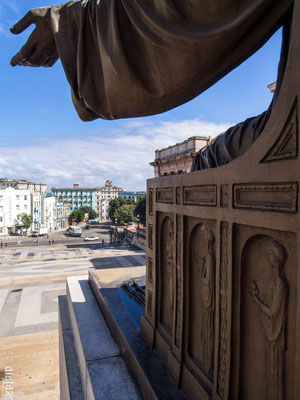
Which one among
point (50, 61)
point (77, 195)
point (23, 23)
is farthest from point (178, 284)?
point (77, 195)

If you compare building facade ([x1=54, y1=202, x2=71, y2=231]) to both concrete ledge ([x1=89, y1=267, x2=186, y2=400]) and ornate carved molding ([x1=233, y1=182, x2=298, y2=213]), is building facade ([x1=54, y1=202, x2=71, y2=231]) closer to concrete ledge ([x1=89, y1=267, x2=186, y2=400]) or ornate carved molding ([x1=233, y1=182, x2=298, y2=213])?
concrete ledge ([x1=89, y1=267, x2=186, y2=400])

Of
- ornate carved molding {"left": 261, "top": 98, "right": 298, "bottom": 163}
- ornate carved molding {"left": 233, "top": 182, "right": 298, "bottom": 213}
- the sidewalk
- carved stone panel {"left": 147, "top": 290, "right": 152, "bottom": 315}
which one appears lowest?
the sidewalk

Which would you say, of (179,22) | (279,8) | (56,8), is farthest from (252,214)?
(56,8)

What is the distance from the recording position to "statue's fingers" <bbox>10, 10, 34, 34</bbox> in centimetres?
555

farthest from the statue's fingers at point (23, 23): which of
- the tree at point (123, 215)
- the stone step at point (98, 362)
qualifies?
the tree at point (123, 215)

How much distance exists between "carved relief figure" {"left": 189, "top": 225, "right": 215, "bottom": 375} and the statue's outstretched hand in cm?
497

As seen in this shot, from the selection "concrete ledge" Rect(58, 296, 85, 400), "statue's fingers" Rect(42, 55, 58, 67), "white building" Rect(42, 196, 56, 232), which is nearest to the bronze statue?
"statue's fingers" Rect(42, 55, 58, 67)

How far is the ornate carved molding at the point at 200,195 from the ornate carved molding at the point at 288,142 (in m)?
1.05

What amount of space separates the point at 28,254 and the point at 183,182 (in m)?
30.8

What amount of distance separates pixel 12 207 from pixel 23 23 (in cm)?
5368

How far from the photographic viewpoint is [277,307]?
277cm

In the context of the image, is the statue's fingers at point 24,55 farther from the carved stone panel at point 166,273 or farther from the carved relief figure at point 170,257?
the carved relief figure at point 170,257

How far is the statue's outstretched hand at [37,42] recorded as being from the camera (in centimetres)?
549

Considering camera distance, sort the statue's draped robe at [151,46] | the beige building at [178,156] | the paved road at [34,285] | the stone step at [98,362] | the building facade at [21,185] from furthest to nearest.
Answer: the building facade at [21,185], the beige building at [178,156], the paved road at [34,285], the stone step at [98,362], the statue's draped robe at [151,46]
